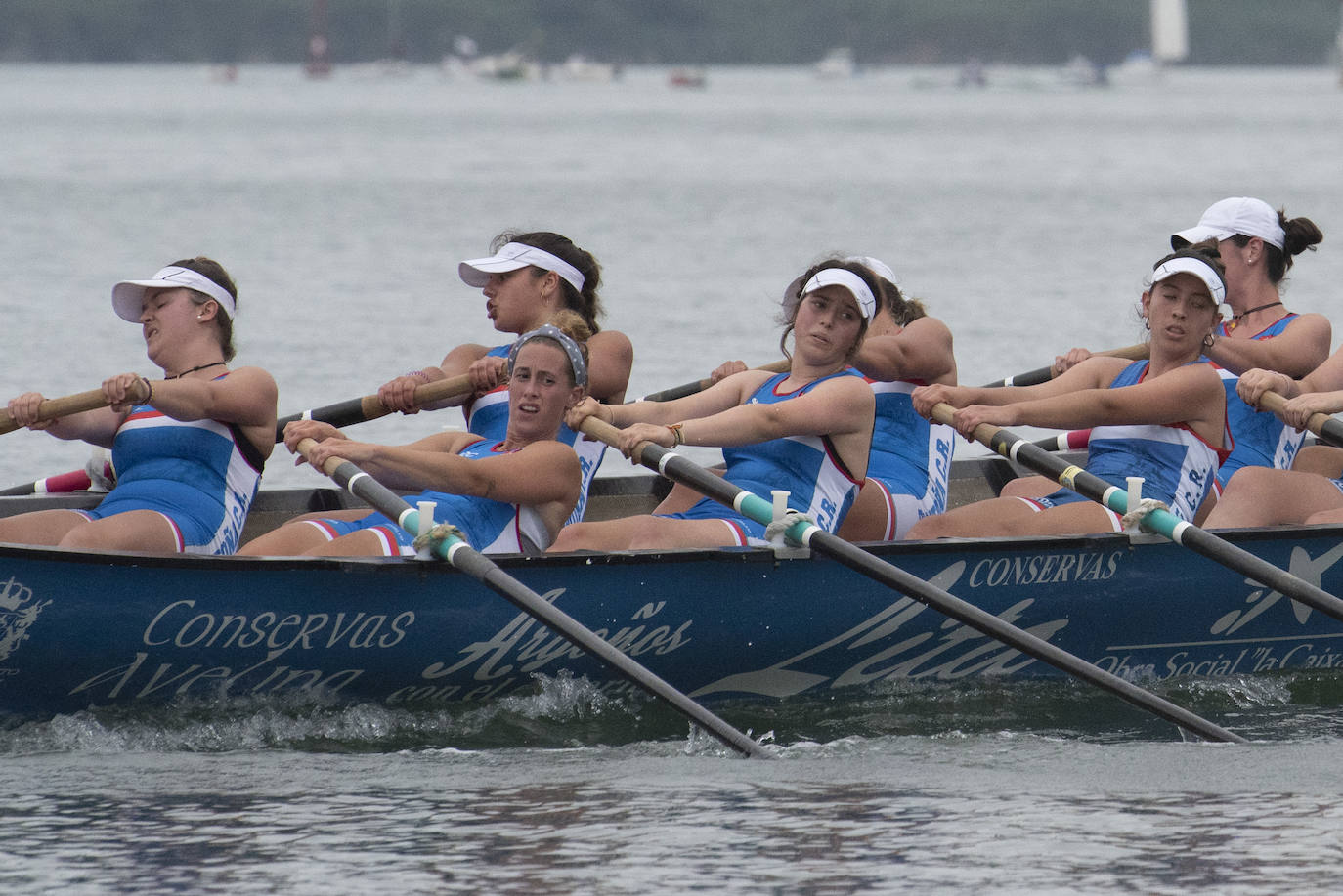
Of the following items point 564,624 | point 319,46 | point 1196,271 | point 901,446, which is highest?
point 319,46

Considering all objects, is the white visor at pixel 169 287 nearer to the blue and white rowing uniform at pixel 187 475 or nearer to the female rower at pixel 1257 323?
the blue and white rowing uniform at pixel 187 475

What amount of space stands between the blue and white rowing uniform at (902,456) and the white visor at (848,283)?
0.69 meters

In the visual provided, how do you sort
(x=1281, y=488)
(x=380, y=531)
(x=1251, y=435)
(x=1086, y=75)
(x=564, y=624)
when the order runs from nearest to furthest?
(x=564, y=624) < (x=380, y=531) < (x=1281, y=488) < (x=1251, y=435) < (x=1086, y=75)

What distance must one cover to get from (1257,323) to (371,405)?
362 centimetres

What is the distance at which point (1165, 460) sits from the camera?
25.8ft

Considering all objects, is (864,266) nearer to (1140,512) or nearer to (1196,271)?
(1196,271)

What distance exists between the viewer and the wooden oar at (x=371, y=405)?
7.84 m

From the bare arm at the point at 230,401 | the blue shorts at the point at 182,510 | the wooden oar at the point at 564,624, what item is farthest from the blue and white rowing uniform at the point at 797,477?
the blue shorts at the point at 182,510

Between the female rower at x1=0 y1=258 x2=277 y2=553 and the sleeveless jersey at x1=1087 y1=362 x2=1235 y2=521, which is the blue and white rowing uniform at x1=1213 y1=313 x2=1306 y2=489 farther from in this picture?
the female rower at x1=0 y1=258 x2=277 y2=553

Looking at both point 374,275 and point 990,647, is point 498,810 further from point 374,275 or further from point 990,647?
point 374,275

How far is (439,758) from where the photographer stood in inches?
273

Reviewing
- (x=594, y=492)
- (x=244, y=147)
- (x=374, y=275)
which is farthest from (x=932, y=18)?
(x=594, y=492)

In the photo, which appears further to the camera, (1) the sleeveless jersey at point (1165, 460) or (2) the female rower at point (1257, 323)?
(2) the female rower at point (1257, 323)

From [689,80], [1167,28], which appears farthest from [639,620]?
[1167,28]
